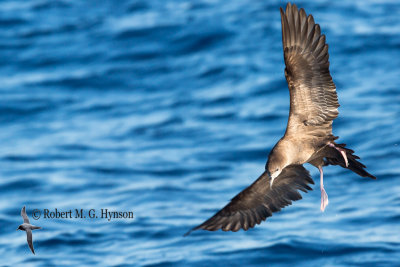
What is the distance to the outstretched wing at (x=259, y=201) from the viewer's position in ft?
22.9

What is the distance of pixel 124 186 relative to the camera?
10.8 meters

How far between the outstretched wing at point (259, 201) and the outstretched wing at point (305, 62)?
1081 mm

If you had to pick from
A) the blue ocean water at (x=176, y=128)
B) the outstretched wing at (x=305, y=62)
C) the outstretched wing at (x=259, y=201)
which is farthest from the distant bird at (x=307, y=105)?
the blue ocean water at (x=176, y=128)

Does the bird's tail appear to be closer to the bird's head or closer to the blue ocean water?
the bird's head

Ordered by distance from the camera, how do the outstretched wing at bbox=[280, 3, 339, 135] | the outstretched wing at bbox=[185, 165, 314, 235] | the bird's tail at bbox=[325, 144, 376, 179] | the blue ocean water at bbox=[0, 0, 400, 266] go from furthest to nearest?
the blue ocean water at bbox=[0, 0, 400, 266] < the outstretched wing at bbox=[185, 165, 314, 235] < the bird's tail at bbox=[325, 144, 376, 179] < the outstretched wing at bbox=[280, 3, 339, 135]

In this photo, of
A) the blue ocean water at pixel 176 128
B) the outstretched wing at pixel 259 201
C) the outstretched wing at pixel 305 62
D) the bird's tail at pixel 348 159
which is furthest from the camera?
the blue ocean water at pixel 176 128

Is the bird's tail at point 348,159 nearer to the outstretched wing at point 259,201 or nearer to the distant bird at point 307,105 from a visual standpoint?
the distant bird at point 307,105

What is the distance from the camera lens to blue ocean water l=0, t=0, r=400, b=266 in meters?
8.84

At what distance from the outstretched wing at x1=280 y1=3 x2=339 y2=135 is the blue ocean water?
2684mm

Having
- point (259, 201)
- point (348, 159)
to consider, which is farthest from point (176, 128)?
point (348, 159)

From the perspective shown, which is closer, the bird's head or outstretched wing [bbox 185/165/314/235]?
the bird's head

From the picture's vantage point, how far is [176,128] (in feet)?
40.5

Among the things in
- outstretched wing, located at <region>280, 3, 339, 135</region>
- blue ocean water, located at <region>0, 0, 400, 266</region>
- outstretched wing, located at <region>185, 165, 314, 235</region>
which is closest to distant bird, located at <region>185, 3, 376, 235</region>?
outstretched wing, located at <region>280, 3, 339, 135</region>

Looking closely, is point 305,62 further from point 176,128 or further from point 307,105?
point 176,128
